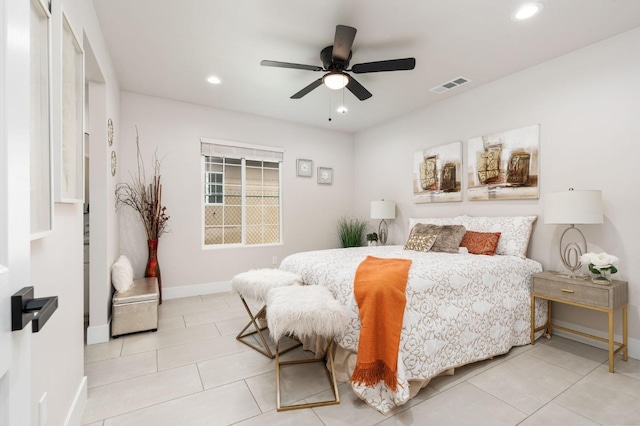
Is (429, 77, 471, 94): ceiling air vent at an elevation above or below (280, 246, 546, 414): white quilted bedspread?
above

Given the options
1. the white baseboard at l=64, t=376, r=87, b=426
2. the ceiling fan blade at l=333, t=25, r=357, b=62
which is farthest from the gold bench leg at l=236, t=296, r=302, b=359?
the ceiling fan blade at l=333, t=25, r=357, b=62

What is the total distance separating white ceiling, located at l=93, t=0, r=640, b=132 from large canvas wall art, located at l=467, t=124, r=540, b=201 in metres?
0.74

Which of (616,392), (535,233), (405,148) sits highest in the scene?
(405,148)

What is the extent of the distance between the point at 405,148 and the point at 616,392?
3632 millimetres

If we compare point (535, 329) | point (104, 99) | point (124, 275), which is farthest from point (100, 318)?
point (535, 329)

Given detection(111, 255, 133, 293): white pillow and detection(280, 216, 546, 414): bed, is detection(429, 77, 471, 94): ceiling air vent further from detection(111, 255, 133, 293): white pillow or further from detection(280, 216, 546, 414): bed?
detection(111, 255, 133, 293): white pillow

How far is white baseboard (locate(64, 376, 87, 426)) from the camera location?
161 cm

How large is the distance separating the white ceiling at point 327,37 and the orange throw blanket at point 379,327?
2148 mm

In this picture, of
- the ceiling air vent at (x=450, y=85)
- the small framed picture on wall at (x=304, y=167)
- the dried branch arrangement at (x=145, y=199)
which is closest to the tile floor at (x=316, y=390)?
the dried branch arrangement at (x=145, y=199)

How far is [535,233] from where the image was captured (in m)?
3.22

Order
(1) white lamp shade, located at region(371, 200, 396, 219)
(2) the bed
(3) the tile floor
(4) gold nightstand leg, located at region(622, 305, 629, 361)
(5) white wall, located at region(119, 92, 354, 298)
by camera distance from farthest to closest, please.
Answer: (1) white lamp shade, located at region(371, 200, 396, 219)
(5) white wall, located at region(119, 92, 354, 298)
(4) gold nightstand leg, located at region(622, 305, 629, 361)
(2) the bed
(3) the tile floor

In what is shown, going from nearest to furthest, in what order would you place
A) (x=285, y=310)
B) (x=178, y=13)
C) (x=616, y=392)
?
(x=285, y=310), (x=616, y=392), (x=178, y=13)

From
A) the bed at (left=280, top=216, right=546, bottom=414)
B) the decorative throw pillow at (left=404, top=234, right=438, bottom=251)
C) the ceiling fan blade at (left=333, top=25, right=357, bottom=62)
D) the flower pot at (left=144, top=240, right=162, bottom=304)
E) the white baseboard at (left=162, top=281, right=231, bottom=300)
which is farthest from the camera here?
the white baseboard at (left=162, top=281, right=231, bottom=300)

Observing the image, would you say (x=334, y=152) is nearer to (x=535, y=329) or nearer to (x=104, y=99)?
(x=104, y=99)
